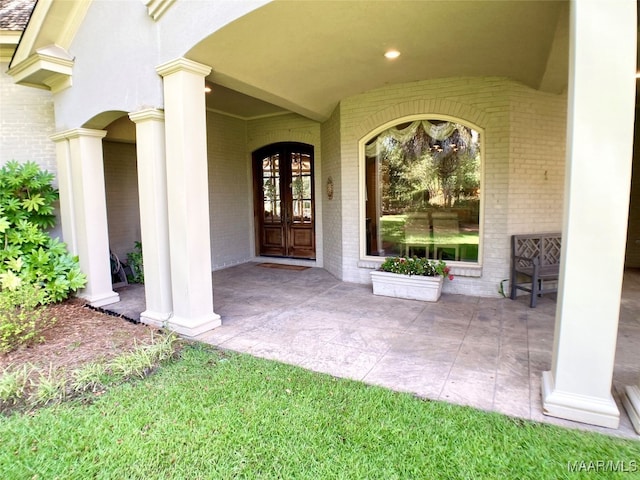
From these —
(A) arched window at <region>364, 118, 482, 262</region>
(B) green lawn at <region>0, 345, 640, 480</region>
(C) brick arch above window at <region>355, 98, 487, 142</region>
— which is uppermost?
(C) brick arch above window at <region>355, 98, 487, 142</region>

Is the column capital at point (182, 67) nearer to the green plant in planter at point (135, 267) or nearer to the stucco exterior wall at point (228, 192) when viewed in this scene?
the stucco exterior wall at point (228, 192)

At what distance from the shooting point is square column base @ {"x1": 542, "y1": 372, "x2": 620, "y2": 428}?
225 cm

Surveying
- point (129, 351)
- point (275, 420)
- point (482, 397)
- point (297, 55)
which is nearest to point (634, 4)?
point (482, 397)

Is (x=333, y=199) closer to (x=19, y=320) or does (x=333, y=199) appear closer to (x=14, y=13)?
(x=19, y=320)

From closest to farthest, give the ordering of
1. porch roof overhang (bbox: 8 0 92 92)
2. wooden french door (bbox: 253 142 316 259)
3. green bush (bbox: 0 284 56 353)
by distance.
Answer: green bush (bbox: 0 284 56 353) → porch roof overhang (bbox: 8 0 92 92) → wooden french door (bbox: 253 142 316 259)

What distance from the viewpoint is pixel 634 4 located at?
2004 millimetres

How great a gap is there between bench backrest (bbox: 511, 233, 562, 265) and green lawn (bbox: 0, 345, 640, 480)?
325cm

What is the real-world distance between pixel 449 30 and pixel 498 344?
10.3 feet

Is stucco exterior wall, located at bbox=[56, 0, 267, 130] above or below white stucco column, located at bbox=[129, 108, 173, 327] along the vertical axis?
above

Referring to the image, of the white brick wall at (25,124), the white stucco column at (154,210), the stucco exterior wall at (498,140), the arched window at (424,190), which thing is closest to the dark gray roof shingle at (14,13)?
the white brick wall at (25,124)

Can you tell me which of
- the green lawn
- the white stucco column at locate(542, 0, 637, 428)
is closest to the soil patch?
the green lawn

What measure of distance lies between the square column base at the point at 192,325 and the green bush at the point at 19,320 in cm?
134

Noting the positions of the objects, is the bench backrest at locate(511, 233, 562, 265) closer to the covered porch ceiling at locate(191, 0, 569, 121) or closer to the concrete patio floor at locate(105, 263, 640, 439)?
the concrete patio floor at locate(105, 263, 640, 439)

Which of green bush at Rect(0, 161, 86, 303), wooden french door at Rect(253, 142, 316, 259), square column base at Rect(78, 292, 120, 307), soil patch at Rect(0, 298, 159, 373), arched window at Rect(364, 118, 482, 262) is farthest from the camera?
wooden french door at Rect(253, 142, 316, 259)
